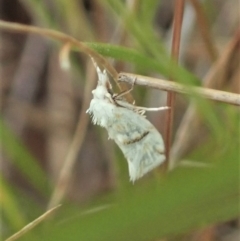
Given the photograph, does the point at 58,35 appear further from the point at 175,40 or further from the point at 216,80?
the point at 216,80

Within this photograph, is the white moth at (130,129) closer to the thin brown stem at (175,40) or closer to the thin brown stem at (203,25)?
the thin brown stem at (175,40)

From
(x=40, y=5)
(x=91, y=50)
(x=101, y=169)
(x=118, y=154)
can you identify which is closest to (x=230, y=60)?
(x=118, y=154)

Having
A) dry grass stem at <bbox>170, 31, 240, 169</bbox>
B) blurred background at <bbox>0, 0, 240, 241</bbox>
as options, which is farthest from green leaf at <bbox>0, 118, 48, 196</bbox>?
dry grass stem at <bbox>170, 31, 240, 169</bbox>

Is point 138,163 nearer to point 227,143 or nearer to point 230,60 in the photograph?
point 227,143

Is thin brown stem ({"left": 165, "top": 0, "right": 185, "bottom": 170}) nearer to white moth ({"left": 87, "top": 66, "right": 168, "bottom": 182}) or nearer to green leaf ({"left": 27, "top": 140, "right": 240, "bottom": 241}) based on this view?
white moth ({"left": 87, "top": 66, "right": 168, "bottom": 182})

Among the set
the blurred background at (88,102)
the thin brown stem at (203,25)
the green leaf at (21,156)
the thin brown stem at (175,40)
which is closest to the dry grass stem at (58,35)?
the blurred background at (88,102)

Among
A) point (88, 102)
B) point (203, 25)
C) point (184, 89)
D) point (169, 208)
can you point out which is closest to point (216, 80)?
point (203, 25)
